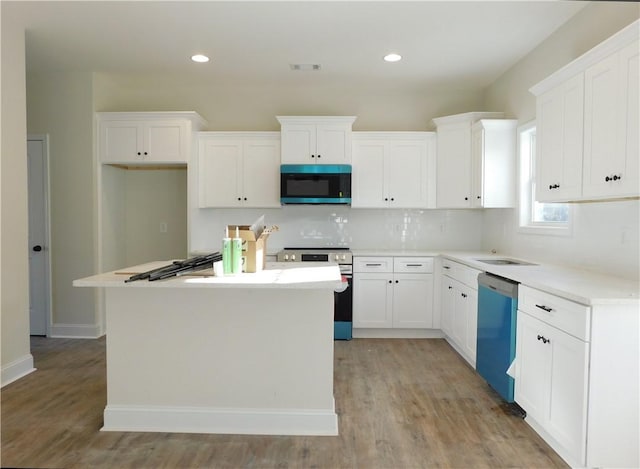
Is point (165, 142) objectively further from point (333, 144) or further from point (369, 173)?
point (369, 173)

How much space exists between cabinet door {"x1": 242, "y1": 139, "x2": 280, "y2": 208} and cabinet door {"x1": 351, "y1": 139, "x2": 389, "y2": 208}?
86cm

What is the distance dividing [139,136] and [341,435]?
11.5 ft

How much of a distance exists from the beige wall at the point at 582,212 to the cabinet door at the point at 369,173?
129 cm

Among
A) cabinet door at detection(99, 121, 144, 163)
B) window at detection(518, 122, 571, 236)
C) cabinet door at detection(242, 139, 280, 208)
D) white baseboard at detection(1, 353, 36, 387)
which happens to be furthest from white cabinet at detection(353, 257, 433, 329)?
white baseboard at detection(1, 353, 36, 387)

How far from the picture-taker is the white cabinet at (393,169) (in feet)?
14.4

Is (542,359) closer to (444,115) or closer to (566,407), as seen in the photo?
(566,407)

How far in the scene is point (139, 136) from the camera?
13.7 feet

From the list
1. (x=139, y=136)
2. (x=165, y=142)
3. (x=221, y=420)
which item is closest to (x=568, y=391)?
(x=221, y=420)

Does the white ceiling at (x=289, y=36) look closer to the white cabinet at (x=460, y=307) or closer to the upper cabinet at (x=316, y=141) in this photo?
the upper cabinet at (x=316, y=141)

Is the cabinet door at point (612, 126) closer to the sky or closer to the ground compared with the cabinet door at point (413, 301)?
closer to the sky

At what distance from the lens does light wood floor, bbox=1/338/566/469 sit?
81.2 inches

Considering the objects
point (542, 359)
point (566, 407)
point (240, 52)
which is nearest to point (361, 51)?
point (240, 52)

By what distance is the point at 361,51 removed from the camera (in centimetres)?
354

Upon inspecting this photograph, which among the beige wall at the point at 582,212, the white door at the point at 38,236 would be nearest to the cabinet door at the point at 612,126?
the beige wall at the point at 582,212
